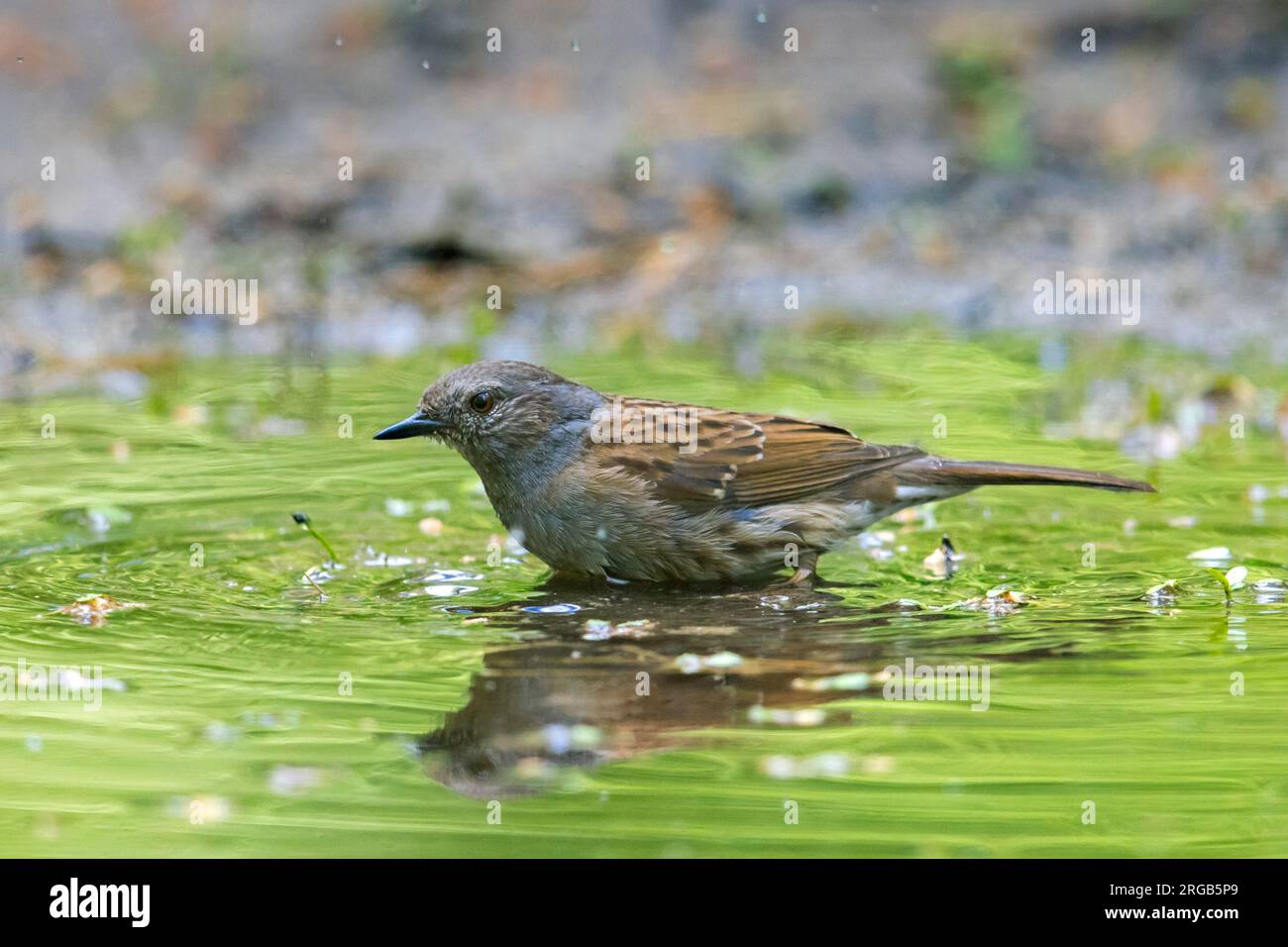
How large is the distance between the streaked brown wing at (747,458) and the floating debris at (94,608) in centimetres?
201

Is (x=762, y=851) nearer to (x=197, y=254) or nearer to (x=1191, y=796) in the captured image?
(x=1191, y=796)

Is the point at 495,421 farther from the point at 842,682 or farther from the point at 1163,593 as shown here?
the point at 1163,593

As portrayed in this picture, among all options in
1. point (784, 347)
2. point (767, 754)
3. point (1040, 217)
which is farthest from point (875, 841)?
point (1040, 217)

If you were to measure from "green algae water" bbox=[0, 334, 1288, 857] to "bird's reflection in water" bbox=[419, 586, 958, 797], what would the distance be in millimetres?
18

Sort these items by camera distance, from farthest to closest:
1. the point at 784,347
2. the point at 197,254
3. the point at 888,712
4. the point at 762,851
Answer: the point at 197,254, the point at 784,347, the point at 888,712, the point at 762,851

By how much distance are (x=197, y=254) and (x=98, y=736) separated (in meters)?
7.84

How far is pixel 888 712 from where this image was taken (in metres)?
5.61

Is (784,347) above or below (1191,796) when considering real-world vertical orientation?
above

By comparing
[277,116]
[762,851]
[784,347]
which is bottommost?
[762,851]

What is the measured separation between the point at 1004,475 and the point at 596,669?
7.39 feet

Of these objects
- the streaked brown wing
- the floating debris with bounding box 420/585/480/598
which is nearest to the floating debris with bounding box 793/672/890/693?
the streaked brown wing

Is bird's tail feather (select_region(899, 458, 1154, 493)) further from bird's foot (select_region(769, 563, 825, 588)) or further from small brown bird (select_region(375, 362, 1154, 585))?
bird's foot (select_region(769, 563, 825, 588))

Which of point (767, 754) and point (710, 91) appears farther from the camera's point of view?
point (710, 91)

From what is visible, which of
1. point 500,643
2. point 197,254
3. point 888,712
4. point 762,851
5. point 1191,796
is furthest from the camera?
point 197,254
